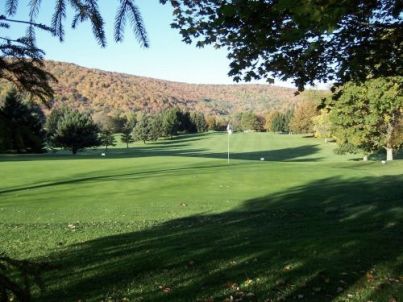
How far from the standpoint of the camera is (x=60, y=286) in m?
7.33

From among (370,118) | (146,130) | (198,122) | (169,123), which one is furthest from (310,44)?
(198,122)

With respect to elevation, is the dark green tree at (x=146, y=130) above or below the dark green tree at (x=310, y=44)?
below

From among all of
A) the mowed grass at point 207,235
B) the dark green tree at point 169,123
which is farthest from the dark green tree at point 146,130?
the mowed grass at point 207,235

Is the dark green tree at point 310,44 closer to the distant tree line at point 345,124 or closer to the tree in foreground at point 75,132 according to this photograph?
the distant tree line at point 345,124

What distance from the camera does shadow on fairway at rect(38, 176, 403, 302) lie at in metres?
6.82

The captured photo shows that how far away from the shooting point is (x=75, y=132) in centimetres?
6266

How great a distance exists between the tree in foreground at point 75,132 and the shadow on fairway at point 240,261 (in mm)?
49939

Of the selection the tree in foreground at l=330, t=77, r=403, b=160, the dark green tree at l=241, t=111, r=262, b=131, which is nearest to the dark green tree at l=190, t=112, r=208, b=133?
the dark green tree at l=241, t=111, r=262, b=131

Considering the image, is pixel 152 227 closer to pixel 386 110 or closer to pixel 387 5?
pixel 387 5

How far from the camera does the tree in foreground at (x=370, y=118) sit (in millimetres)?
37375

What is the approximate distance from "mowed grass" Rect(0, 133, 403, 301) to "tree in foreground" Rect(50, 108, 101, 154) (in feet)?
111

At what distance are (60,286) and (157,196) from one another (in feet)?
48.5

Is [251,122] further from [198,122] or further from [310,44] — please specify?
[310,44]

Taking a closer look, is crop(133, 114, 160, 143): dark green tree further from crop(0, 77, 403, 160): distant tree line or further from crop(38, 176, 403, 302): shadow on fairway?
crop(38, 176, 403, 302): shadow on fairway
